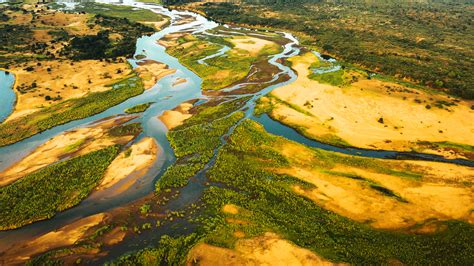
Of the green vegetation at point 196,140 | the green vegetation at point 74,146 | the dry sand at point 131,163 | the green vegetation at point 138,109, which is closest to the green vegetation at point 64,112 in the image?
the green vegetation at point 138,109

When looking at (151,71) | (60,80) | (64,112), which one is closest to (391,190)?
(64,112)

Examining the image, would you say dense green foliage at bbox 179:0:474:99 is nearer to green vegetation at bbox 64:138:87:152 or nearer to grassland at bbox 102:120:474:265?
grassland at bbox 102:120:474:265

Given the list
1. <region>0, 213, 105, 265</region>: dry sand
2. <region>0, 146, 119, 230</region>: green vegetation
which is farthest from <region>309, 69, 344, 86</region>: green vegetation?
<region>0, 213, 105, 265</region>: dry sand

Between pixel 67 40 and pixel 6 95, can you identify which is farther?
pixel 67 40

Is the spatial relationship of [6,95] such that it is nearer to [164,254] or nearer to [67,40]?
[67,40]

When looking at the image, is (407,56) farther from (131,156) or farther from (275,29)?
(131,156)

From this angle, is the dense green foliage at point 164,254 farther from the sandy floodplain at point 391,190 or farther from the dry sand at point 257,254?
the sandy floodplain at point 391,190
